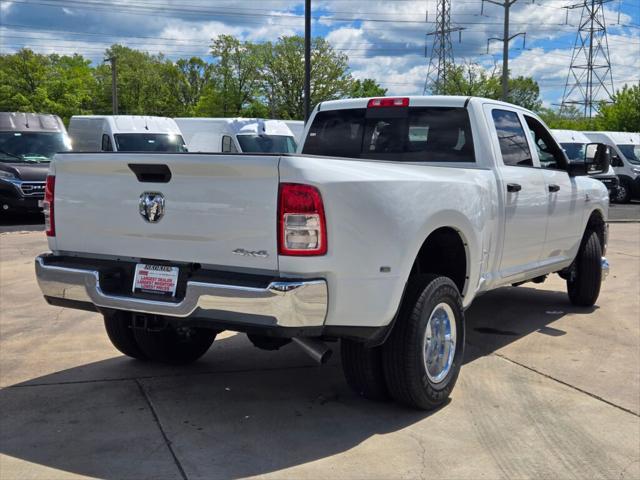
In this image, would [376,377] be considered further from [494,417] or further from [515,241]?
[515,241]

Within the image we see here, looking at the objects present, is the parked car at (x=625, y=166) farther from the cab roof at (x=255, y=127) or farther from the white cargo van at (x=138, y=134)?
the white cargo van at (x=138, y=134)

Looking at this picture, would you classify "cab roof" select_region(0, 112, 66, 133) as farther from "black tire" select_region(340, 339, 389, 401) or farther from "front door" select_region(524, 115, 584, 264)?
"black tire" select_region(340, 339, 389, 401)

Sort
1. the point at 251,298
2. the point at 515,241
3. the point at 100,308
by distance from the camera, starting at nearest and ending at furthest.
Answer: the point at 251,298, the point at 100,308, the point at 515,241

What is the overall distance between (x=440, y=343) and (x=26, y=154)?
15.0 metres

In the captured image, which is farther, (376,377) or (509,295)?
(509,295)

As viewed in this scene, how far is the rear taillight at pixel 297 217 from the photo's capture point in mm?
3639

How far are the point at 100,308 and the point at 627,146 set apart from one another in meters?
23.9

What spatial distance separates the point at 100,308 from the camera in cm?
429

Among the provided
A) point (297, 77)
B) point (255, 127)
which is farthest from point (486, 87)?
A: point (255, 127)

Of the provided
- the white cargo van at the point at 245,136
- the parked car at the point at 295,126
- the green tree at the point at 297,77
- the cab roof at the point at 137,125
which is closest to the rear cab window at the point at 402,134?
the cab roof at the point at 137,125

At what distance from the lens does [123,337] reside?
5.30 m

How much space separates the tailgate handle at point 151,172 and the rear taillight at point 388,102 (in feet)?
7.91

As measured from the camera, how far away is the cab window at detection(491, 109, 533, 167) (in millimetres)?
5793

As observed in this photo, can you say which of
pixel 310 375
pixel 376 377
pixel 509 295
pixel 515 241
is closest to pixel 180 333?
pixel 310 375
